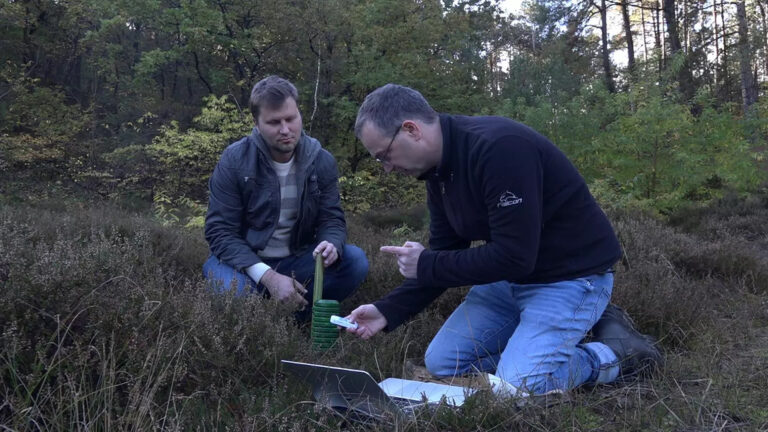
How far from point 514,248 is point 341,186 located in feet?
37.6

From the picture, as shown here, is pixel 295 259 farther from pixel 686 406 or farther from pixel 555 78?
pixel 555 78

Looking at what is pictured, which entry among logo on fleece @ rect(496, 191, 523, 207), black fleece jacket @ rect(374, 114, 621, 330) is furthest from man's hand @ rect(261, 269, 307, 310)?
logo on fleece @ rect(496, 191, 523, 207)

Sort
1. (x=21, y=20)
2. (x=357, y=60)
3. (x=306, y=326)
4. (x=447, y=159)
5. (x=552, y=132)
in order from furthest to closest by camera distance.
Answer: (x=21, y=20) < (x=357, y=60) < (x=552, y=132) < (x=306, y=326) < (x=447, y=159)

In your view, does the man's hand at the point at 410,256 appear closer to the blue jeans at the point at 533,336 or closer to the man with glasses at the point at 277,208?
the blue jeans at the point at 533,336

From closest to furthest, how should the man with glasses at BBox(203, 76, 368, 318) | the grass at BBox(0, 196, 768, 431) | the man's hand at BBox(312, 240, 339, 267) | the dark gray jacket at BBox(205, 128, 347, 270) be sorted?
the grass at BBox(0, 196, 768, 431) → the man's hand at BBox(312, 240, 339, 267) → the man with glasses at BBox(203, 76, 368, 318) → the dark gray jacket at BBox(205, 128, 347, 270)

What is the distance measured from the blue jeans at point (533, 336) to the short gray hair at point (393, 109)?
3.20 ft

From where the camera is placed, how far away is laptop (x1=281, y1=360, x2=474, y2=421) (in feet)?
7.54

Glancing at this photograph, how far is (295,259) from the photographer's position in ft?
14.0

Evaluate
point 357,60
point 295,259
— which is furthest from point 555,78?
point 295,259

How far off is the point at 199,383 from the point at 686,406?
1.80m

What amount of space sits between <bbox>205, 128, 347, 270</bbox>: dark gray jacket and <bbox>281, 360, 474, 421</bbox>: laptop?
1.58 m

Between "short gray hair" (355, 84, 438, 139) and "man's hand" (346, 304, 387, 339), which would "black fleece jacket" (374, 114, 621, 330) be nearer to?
"short gray hair" (355, 84, 438, 139)

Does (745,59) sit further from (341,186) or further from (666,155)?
(341,186)

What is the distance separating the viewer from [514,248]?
8.64 feet
